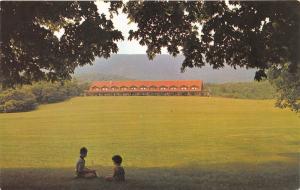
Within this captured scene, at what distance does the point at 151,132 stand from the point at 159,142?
1027 centimetres

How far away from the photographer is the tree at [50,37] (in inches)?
810

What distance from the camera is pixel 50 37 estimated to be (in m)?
22.7

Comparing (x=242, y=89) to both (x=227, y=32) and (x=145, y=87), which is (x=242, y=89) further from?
(x=227, y=32)

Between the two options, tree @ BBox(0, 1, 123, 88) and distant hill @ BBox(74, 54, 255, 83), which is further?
distant hill @ BBox(74, 54, 255, 83)

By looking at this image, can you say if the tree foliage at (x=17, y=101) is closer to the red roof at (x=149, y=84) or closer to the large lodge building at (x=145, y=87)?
the red roof at (x=149, y=84)

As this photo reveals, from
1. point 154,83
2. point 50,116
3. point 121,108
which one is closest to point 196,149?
point 154,83

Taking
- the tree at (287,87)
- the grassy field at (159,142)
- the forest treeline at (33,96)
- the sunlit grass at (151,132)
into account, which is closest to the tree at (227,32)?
the grassy field at (159,142)

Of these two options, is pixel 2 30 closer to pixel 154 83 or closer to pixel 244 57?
pixel 244 57

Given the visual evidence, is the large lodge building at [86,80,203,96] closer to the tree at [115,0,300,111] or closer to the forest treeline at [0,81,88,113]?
the forest treeline at [0,81,88,113]

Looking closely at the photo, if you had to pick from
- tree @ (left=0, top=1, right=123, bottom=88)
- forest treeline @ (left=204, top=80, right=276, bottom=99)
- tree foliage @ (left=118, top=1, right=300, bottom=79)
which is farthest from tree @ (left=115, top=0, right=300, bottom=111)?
forest treeline @ (left=204, top=80, right=276, bottom=99)

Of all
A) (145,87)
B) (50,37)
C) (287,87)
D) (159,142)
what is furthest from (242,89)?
(50,37)

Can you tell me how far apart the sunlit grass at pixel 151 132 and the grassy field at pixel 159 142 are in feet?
0.37

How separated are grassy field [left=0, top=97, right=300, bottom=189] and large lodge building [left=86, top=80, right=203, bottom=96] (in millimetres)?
2576

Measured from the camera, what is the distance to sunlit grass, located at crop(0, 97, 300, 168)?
146 feet
